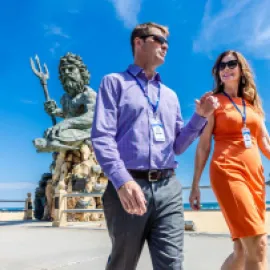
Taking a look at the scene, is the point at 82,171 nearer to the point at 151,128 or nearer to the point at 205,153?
the point at 205,153

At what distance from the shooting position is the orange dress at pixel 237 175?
2252 millimetres

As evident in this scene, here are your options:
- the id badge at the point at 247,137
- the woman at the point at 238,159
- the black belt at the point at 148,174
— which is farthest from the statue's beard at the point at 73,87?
the black belt at the point at 148,174

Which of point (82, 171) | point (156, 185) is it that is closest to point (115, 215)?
point (156, 185)

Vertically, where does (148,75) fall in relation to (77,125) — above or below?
below

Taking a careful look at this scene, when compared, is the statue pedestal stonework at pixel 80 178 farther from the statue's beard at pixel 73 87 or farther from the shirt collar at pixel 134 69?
the shirt collar at pixel 134 69

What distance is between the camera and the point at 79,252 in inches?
175

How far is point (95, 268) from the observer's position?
137 inches

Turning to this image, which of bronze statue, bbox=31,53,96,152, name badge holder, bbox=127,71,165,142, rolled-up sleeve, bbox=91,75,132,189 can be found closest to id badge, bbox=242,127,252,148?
name badge holder, bbox=127,71,165,142

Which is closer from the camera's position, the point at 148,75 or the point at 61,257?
the point at 148,75

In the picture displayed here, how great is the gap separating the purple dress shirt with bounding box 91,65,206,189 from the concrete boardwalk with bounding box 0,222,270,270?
2.02 m

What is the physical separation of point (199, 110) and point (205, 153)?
0.82 meters

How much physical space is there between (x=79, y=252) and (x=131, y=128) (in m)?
3.11

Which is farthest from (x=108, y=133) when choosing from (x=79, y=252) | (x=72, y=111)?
(x=72, y=111)

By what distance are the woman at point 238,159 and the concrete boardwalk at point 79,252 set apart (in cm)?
130
